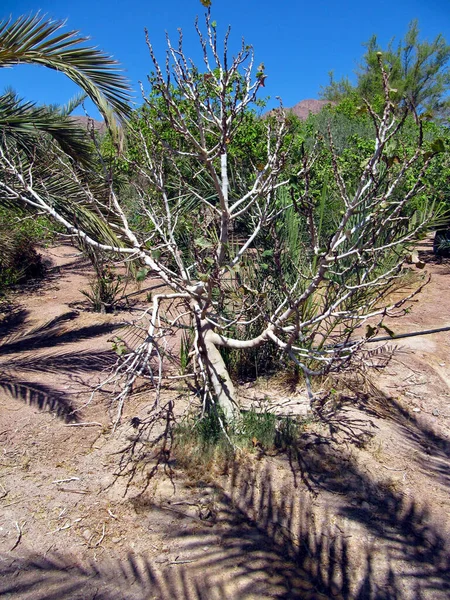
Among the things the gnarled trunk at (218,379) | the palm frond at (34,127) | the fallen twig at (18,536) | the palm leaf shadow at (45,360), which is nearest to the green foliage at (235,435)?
the gnarled trunk at (218,379)

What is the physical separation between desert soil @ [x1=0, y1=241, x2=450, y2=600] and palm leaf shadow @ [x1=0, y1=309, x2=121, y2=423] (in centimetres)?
3

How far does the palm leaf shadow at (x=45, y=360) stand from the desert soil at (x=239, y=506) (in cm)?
3

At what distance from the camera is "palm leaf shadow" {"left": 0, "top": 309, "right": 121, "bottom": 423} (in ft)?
14.4

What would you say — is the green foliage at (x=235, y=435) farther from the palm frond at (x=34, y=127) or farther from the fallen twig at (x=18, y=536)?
the palm frond at (x=34, y=127)

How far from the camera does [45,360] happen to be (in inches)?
201

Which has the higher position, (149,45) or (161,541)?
(149,45)

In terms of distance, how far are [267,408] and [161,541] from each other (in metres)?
1.45

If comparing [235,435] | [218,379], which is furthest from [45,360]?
[235,435]

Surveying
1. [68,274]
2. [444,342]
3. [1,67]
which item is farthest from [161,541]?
[68,274]

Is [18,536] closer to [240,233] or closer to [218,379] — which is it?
[218,379]

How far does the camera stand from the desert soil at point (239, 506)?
269cm

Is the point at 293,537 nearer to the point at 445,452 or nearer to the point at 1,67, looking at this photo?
the point at 445,452

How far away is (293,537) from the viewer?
2963 millimetres

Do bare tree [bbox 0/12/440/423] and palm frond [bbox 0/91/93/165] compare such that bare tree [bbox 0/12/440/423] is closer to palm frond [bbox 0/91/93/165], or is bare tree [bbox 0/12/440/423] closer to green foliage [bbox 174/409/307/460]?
green foliage [bbox 174/409/307/460]
